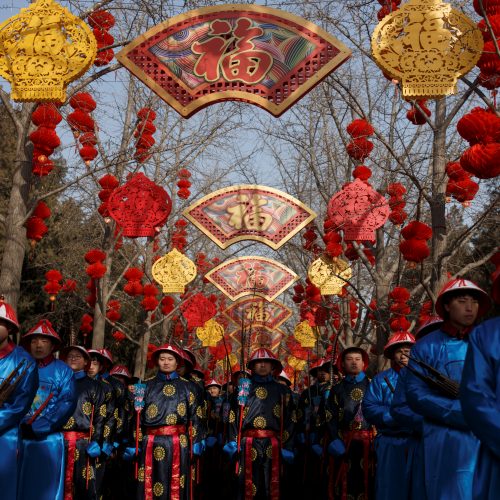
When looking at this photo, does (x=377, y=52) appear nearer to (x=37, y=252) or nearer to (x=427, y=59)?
(x=427, y=59)

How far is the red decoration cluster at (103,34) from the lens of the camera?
9781 millimetres

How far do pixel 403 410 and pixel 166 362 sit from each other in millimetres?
3861

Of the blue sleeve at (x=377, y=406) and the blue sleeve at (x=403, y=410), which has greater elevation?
the blue sleeve at (x=377, y=406)

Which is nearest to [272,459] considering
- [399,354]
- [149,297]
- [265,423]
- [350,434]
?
[265,423]

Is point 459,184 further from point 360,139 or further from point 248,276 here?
point 248,276

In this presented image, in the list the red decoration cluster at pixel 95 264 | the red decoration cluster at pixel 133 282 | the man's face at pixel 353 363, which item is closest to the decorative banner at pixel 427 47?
the man's face at pixel 353 363

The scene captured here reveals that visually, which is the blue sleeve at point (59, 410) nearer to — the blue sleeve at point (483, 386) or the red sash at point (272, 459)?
the red sash at point (272, 459)

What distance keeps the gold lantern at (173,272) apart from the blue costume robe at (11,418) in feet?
28.9

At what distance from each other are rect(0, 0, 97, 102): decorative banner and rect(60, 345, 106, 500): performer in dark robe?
128 inches

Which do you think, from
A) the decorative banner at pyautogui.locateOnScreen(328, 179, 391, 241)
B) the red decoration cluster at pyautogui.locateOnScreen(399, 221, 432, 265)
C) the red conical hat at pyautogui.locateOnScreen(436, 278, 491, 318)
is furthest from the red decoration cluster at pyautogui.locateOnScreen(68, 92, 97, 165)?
the red conical hat at pyautogui.locateOnScreen(436, 278, 491, 318)

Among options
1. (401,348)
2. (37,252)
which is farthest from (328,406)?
(37,252)

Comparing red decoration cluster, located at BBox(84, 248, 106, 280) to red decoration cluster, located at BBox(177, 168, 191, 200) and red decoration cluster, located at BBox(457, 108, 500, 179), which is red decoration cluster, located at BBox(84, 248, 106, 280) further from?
red decoration cluster, located at BBox(457, 108, 500, 179)

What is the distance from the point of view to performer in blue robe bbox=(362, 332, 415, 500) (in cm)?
724

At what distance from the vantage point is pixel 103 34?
9859 mm
